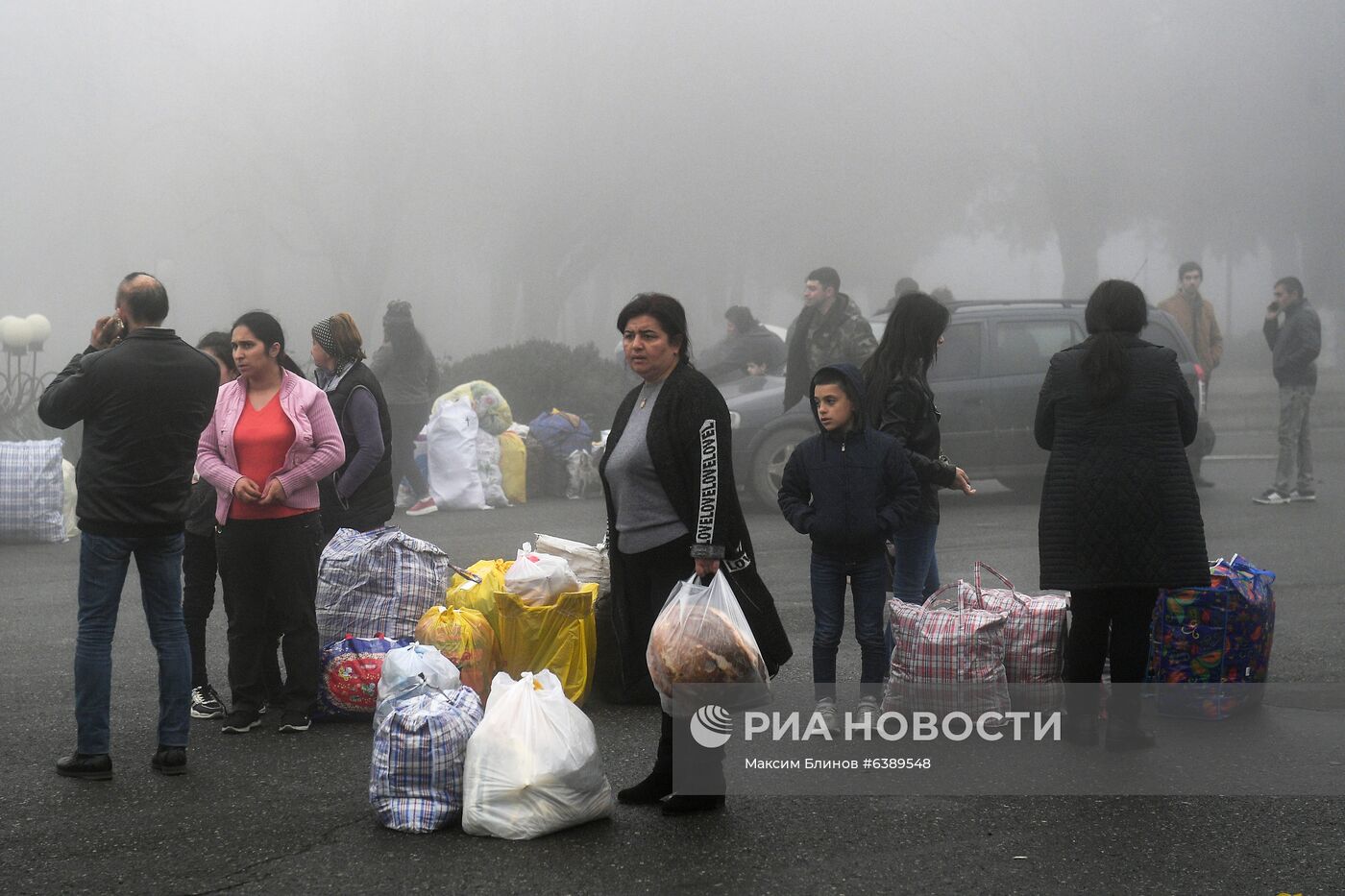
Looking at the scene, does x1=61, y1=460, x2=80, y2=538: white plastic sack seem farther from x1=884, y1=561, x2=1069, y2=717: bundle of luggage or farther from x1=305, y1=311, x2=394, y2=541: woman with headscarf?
x1=884, y1=561, x2=1069, y2=717: bundle of luggage

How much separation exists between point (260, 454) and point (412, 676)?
1188 mm

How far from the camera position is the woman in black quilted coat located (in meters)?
5.06

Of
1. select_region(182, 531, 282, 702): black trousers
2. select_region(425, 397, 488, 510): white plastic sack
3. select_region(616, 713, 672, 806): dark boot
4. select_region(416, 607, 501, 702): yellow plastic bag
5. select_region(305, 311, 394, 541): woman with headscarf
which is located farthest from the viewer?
select_region(425, 397, 488, 510): white plastic sack

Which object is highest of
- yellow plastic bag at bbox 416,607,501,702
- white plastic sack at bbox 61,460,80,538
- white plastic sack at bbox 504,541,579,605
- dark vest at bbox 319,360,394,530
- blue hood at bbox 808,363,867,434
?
blue hood at bbox 808,363,867,434

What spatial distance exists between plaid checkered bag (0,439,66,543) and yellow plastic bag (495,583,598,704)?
691 centimetres

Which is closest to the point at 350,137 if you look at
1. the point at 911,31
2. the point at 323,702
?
the point at 911,31

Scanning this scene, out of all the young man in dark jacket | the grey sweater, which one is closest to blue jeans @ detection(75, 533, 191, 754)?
the young man in dark jacket

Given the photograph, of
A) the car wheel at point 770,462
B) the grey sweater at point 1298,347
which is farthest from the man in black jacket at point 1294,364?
the car wheel at point 770,462

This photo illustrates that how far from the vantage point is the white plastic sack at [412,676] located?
502 centimetres

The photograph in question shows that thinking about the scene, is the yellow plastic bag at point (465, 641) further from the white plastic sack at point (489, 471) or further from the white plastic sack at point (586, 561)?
the white plastic sack at point (489, 471)

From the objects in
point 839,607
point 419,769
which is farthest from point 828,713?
point 419,769

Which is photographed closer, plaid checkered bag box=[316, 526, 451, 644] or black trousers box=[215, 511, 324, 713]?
black trousers box=[215, 511, 324, 713]

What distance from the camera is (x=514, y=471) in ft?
46.3

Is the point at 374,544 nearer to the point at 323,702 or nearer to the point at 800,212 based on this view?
the point at 323,702
